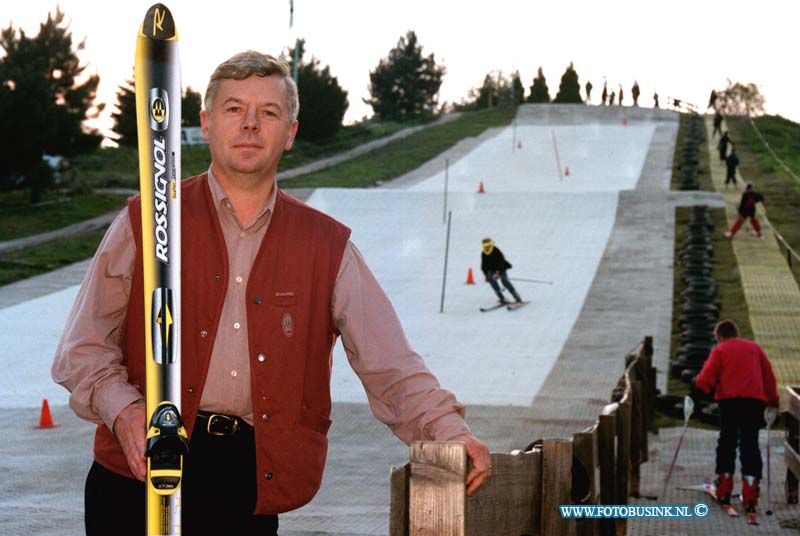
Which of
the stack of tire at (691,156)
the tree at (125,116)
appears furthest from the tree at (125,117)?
the stack of tire at (691,156)

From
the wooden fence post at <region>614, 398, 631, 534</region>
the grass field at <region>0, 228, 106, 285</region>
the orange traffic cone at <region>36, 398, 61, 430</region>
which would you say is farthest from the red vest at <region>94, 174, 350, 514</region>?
the grass field at <region>0, 228, 106, 285</region>

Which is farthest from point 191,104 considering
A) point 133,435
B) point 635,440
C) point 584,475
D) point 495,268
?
point 133,435

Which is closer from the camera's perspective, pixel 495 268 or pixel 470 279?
pixel 495 268

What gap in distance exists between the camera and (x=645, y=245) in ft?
107

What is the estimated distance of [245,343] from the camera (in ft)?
12.6

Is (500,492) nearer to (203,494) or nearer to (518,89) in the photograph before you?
(203,494)

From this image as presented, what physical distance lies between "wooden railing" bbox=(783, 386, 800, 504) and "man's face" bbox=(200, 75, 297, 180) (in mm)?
8327

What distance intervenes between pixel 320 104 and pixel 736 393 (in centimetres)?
5998

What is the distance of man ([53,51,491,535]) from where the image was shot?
376cm

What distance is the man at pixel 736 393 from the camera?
1131 centimetres

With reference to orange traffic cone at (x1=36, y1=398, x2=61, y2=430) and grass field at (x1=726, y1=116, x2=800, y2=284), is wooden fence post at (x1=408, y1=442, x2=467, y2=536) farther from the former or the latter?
grass field at (x1=726, y1=116, x2=800, y2=284)

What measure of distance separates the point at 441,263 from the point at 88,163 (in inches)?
1126

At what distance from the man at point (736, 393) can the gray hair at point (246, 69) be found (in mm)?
8129

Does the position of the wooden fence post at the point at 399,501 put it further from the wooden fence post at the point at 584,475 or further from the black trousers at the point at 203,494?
the wooden fence post at the point at 584,475
